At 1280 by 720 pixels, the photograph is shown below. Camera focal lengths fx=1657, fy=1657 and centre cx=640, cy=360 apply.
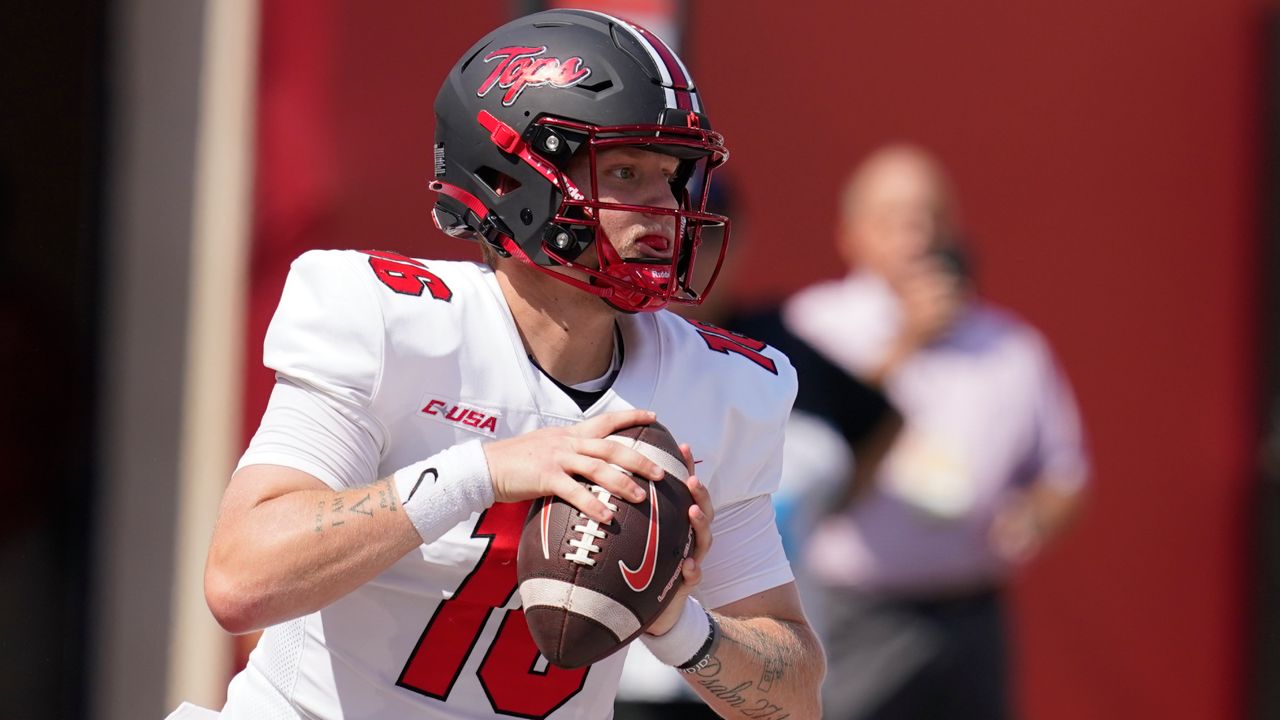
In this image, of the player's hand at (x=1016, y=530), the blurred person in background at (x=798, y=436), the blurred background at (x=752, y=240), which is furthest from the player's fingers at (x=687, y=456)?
the player's hand at (x=1016, y=530)

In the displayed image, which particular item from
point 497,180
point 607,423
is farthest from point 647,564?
point 497,180

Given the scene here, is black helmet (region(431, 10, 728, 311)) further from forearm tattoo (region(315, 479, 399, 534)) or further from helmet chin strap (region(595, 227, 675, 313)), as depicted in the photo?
forearm tattoo (region(315, 479, 399, 534))

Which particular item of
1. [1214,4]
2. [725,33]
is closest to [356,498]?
[725,33]

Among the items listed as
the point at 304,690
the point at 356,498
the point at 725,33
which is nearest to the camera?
Answer: the point at 356,498

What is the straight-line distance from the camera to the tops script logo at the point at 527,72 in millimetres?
2443

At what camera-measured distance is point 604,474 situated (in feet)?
6.88

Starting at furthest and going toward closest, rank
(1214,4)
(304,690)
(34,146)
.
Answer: (1214,4) → (34,146) → (304,690)

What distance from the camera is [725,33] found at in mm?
6141

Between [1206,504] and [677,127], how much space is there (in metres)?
4.99

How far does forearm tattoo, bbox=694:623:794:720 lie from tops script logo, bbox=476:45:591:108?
84 centimetres

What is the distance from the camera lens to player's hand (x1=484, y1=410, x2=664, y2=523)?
2092 millimetres

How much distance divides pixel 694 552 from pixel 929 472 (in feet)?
10.8

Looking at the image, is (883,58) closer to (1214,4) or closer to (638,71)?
(1214,4)

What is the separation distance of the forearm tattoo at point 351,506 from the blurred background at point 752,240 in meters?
2.48
